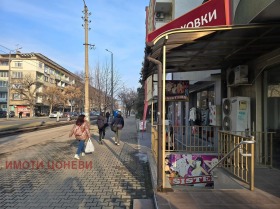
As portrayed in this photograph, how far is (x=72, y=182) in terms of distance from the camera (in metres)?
7.75

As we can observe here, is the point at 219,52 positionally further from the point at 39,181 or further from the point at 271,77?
the point at 39,181

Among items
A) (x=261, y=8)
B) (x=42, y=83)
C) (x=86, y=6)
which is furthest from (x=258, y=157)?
(x=42, y=83)

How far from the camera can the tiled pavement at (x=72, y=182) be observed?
20.4 feet

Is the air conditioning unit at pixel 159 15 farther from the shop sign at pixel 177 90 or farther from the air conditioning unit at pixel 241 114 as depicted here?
the air conditioning unit at pixel 241 114

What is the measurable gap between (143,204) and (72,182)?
2.52 meters

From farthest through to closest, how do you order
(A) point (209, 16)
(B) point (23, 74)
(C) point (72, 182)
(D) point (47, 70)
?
1. (D) point (47, 70)
2. (B) point (23, 74)
3. (C) point (72, 182)
4. (A) point (209, 16)

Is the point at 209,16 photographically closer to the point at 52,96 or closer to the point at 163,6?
the point at 163,6

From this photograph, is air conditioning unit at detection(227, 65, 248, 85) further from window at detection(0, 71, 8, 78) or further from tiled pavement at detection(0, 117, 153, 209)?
window at detection(0, 71, 8, 78)

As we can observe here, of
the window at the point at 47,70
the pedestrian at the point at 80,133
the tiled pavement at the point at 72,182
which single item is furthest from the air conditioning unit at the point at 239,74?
the window at the point at 47,70

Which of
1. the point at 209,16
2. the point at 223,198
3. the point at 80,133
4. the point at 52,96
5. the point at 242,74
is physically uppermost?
the point at 52,96

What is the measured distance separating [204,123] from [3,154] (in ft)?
28.5

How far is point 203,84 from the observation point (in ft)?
48.4

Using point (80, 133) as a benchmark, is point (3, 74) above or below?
above

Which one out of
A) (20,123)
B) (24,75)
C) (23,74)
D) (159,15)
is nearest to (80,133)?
(159,15)
